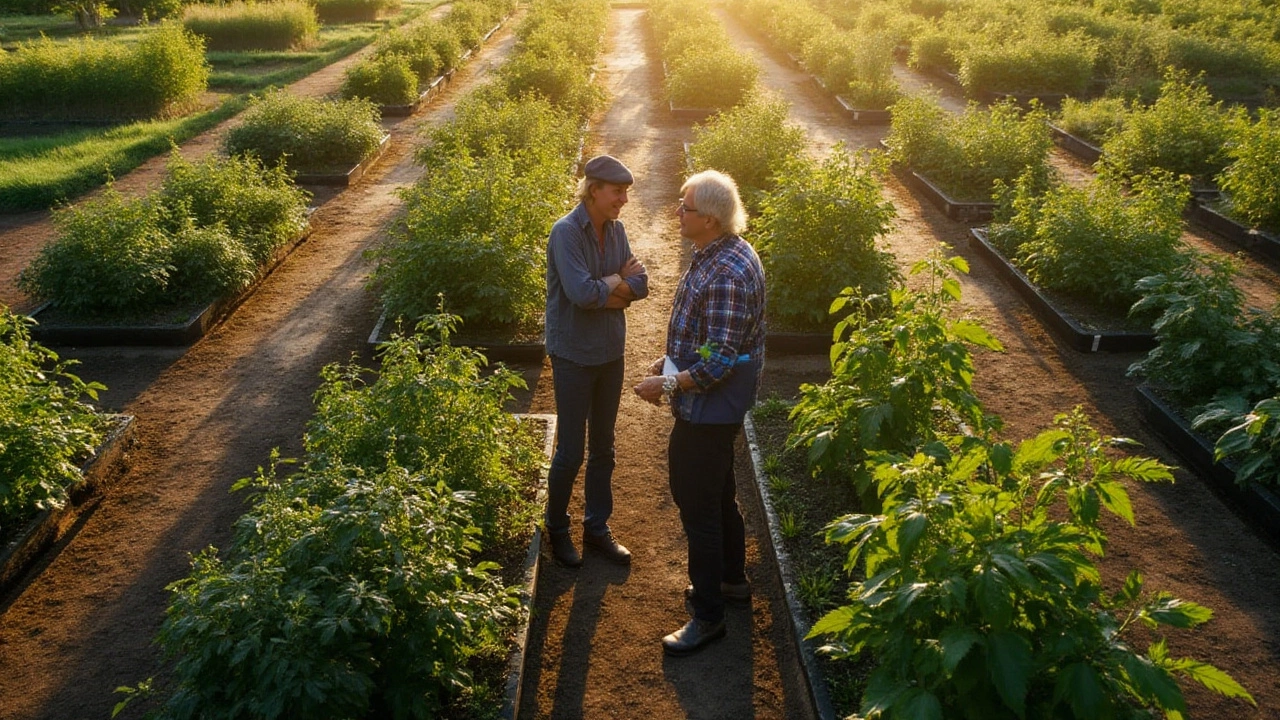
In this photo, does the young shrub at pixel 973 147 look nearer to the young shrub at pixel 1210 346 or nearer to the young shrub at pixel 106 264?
the young shrub at pixel 1210 346

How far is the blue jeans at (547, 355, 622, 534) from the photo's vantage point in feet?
16.1

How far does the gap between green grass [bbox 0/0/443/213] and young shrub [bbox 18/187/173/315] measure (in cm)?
131

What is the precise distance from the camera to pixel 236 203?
31.8 ft

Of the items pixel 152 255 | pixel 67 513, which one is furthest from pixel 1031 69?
pixel 67 513

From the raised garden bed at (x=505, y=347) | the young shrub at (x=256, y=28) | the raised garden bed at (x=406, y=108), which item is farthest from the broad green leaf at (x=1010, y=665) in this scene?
the young shrub at (x=256, y=28)

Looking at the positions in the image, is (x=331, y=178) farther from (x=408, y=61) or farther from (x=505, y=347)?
(x=408, y=61)

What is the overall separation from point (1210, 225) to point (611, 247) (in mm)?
9540

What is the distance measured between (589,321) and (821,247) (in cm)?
376

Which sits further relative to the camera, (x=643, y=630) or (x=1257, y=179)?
(x=1257, y=179)

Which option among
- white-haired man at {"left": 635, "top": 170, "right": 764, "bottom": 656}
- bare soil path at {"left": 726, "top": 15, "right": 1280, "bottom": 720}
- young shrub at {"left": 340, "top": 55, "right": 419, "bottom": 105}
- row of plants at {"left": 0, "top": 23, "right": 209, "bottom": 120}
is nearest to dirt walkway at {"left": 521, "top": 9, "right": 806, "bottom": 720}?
white-haired man at {"left": 635, "top": 170, "right": 764, "bottom": 656}

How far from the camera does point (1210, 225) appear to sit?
1128 cm

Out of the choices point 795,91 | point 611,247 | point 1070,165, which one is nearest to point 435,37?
point 795,91

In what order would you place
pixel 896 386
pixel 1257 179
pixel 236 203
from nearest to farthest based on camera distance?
pixel 896 386 → pixel 236 203 → pixel 1257 179

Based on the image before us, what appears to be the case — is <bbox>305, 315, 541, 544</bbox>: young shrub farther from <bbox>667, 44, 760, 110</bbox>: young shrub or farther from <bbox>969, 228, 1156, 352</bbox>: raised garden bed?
<bbox>667, 44, 760, 110</bbox>: young shrub
